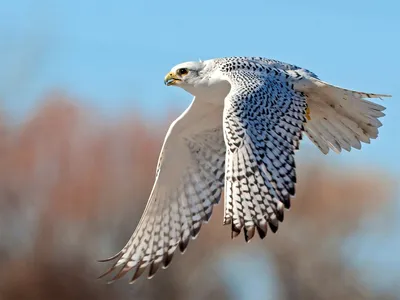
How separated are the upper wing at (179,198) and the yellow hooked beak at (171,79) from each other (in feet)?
1.77

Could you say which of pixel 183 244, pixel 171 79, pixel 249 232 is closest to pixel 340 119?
pixel 171 79

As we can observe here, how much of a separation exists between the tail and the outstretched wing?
110 centimetres

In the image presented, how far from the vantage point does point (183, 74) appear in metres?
11.2

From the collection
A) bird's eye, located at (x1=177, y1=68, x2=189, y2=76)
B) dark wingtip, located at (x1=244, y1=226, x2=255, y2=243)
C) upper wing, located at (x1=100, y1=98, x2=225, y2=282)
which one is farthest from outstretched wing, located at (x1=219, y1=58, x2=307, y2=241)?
upper wing, located at (x1=100, y1=98, x2=225, y2=282)

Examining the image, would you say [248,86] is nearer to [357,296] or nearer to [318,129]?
[318,129]

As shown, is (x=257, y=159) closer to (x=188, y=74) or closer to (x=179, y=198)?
(x=188, y=74)

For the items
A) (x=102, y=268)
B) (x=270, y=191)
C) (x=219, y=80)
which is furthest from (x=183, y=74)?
(x=102, y=268)

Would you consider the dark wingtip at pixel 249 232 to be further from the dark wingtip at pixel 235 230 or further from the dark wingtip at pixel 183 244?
the dark wingtip at pixel 183 244

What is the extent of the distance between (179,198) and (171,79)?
1.21 meters

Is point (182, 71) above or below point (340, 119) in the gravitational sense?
above

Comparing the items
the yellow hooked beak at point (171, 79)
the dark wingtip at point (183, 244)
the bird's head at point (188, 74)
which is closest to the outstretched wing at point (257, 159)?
the bird's head at point (188, 74)

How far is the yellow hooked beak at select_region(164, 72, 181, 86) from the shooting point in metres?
11.3

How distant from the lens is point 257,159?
966 centimetres

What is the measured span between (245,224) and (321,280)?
1964 centimetres
